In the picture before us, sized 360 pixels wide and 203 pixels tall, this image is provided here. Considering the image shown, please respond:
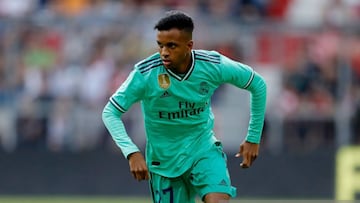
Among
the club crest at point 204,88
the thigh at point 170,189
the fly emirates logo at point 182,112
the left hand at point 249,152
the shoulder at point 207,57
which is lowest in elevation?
the thigh at point 170,189

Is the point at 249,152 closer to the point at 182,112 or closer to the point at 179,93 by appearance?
the point at 182,112

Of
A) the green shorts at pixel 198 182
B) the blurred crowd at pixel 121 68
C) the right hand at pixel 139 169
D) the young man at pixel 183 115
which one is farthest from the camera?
the blurred crowd at pixel 121 68

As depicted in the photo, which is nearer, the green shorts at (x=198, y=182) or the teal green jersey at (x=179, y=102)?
the teal green jersey at (x=179, y=102)

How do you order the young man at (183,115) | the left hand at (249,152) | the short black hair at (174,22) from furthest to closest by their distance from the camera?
the left hand at (249,152) → the young man at (183,115) → the short black hair at (174,22)

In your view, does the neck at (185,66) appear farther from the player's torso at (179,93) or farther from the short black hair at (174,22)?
the short black hair at (174,22)

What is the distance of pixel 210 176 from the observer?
8.71 m

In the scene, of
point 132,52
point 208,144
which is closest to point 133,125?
point 132,52

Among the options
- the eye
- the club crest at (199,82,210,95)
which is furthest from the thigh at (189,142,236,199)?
the eye

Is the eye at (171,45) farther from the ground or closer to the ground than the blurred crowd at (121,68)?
farther from the ground

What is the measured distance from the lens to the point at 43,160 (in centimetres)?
1608

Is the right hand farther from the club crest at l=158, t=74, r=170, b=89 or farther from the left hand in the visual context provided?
the left hand

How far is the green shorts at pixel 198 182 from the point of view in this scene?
28.5ft

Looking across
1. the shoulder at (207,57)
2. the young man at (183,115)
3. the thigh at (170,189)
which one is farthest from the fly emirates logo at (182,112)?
the thigh at (170,189)

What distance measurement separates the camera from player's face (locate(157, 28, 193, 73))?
27.3ft
